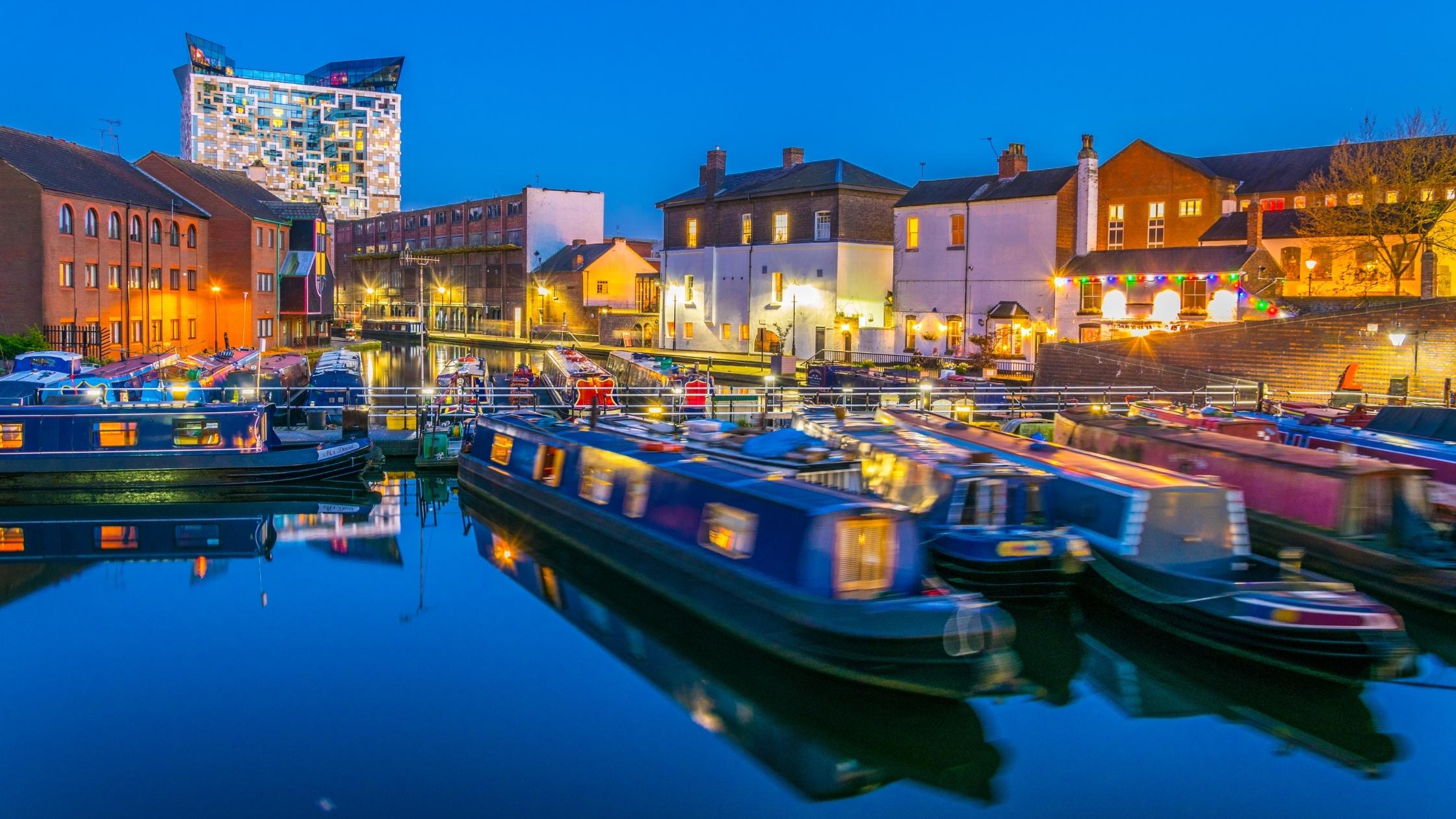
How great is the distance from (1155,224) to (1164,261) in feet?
32.1

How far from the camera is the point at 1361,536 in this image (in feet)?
47.1

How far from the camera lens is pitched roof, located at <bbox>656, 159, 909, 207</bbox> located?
167ft

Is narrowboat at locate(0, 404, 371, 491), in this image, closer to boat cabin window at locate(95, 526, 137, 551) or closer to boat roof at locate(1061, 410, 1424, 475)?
boat cabin window at locate(95, 526, 137, 551)

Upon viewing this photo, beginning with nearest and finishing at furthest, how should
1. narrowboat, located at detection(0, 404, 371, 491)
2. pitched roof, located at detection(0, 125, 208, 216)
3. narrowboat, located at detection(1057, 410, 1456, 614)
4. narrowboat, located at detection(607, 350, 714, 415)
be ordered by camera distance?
narrowboat, located at detection(1057, 410, 1456, 614), narrowboat, located at detection(0, 404, 371, 491), narrowboat, located at detection(607, 350, 714, 415), pitched roof, located at detection(0, 125, 208, 216)

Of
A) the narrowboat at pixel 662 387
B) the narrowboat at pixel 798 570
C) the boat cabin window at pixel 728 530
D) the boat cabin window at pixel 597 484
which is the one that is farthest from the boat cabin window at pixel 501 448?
the boat cabin window at pixel 728 530

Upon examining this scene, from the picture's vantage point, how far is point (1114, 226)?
4859cm

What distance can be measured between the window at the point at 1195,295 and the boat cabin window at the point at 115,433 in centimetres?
3137

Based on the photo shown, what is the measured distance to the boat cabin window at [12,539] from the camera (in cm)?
1797

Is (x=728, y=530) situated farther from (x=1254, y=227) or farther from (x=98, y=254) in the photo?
(x=98, y=254)

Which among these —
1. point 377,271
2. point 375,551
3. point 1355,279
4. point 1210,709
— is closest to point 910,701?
point 1210,709

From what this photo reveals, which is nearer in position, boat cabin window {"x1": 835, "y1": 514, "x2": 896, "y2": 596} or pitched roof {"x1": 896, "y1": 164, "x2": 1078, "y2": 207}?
boat cabin window {"x1": 835, "y1": 514, "x2": 896, "y2": 596}

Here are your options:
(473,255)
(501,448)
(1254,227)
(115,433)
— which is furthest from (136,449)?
(473,255)

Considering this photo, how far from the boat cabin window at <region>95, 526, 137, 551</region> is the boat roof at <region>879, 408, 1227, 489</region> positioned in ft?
42.5

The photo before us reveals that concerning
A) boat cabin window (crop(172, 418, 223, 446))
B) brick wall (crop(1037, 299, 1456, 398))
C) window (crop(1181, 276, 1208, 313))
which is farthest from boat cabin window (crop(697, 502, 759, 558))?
window (crop(1181, 276, 1208, 313))
